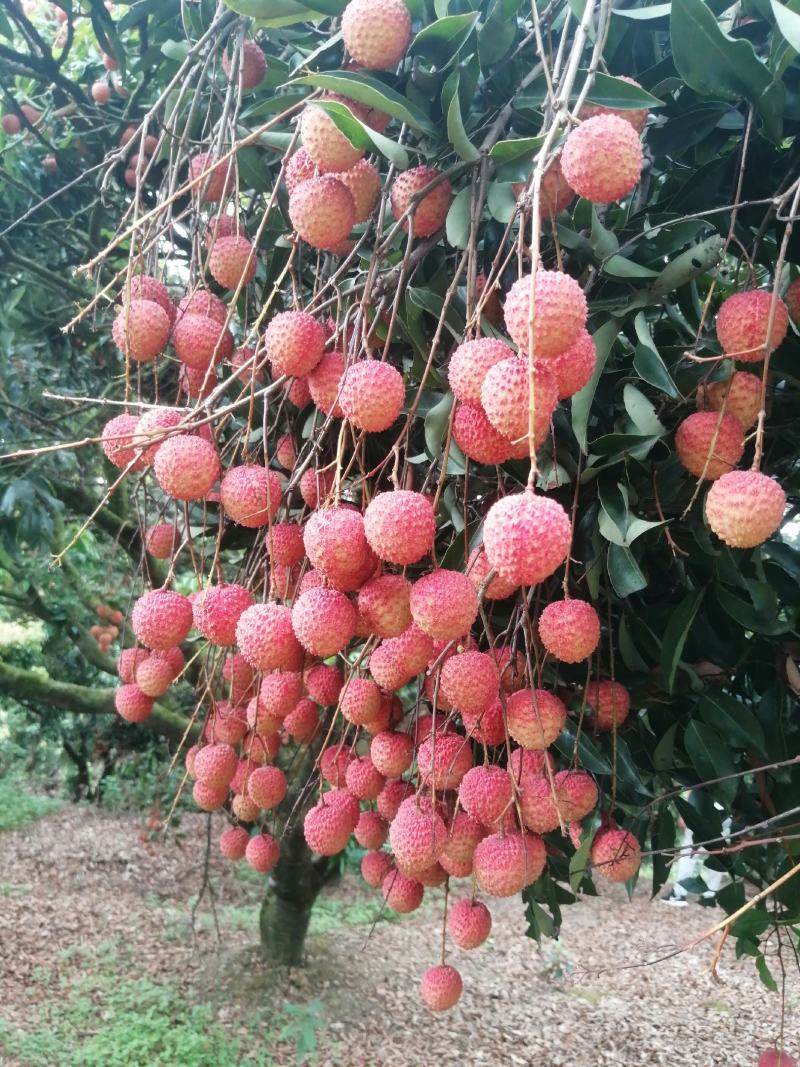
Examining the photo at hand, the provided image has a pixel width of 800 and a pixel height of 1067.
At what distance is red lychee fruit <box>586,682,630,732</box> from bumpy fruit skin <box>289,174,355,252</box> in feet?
1.84

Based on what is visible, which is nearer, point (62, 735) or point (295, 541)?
point (295, 541)

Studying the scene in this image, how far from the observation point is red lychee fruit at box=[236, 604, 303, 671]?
2.42 feet

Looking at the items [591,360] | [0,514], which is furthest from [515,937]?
[591,360]

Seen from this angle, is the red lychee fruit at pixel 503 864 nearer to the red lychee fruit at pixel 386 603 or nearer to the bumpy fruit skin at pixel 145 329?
the red lychee fruit at pixel 386 603

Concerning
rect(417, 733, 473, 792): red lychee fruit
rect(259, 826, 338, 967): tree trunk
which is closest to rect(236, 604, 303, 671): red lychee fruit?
rect(417, 733, 473, 792): red lychee fruit

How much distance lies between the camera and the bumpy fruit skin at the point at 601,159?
51cm

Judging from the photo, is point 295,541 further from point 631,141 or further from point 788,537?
point 788,537

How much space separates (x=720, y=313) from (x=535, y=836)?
1.97 ft

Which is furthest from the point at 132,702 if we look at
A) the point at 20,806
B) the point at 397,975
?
the point at 20,806

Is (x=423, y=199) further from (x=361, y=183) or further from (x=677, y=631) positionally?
(x=677, y=631)

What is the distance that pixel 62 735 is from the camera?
6.07m

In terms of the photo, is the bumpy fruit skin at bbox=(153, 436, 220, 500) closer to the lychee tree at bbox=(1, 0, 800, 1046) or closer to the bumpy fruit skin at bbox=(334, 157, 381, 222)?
the lychee tree at bbox=(1, 0, 800, 1046)

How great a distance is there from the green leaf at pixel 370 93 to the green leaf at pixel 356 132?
0.02 m

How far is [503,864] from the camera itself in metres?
0.82
